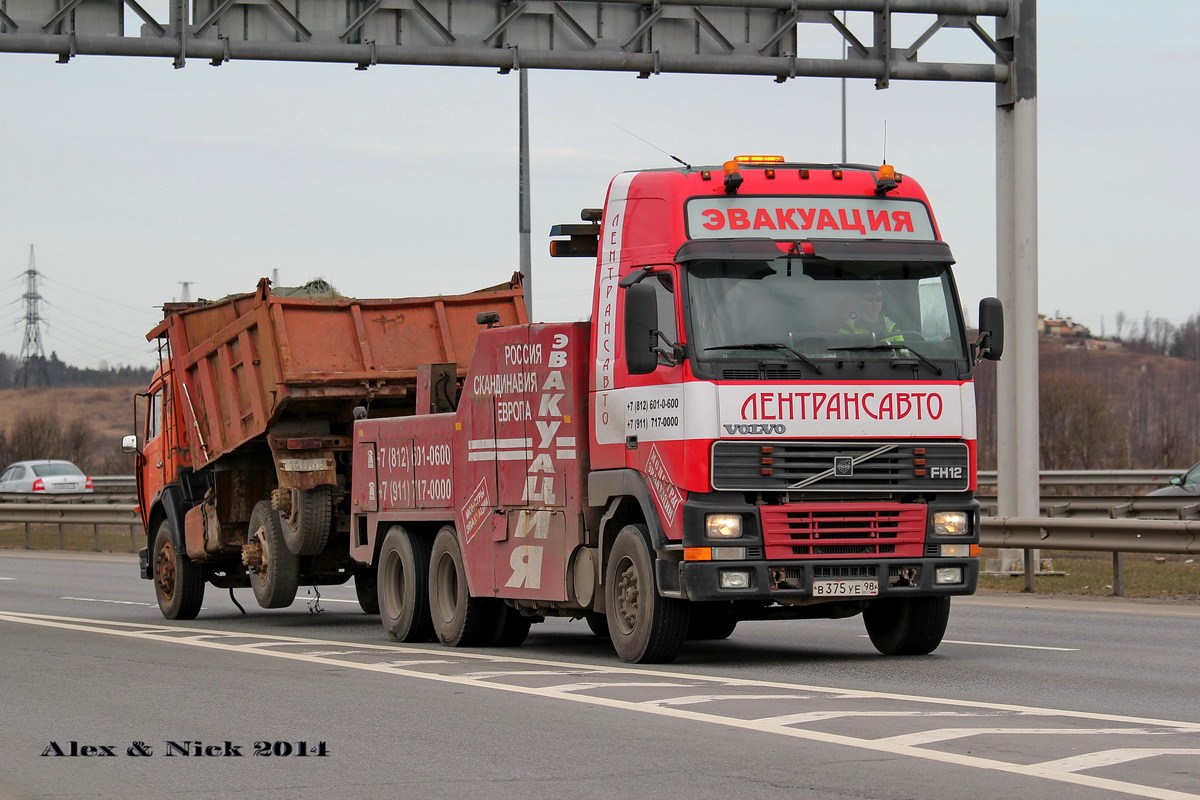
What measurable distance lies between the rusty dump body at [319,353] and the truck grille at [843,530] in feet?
16.7

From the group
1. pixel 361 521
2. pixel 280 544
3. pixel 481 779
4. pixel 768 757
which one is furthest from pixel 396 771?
pixel 280 544

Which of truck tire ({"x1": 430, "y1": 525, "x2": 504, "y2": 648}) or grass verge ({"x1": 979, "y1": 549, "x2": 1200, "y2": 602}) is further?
grass verge ({"x1": 979, "y1": 549, "x2": 1200, "y2": 602})

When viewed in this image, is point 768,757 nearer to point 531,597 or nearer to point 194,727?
point 194,727

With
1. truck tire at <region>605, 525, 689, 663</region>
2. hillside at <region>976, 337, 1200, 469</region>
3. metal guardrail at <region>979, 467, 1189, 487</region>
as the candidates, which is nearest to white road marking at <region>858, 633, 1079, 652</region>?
truck tire at <region>605, 525, 689, 663</region>

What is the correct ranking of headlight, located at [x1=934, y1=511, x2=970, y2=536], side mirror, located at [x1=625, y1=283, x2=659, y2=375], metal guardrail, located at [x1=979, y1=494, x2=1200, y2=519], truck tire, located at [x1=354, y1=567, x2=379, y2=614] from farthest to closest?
metal guardrail, located at [x1=979, y1=494, x2=1200, y2=519] < truck tire, located at [x1=354, y1=567, x2=379, y2=614] < headlight, located at [x1=934, y1=511, x2=970, y2=536] < side mirror, located at [x1=625, y1=283, x2=659, y2=375]

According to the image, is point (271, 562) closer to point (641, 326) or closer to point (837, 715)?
point (641, 326)

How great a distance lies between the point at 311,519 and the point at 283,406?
3.79 feet

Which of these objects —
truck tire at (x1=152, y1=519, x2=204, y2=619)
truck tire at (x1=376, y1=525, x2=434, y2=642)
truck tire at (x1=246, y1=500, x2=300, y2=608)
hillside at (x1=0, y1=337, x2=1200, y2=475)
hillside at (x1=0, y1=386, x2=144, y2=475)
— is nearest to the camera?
truck tire at (x1=376, y1=525, x2=434, y2=642)

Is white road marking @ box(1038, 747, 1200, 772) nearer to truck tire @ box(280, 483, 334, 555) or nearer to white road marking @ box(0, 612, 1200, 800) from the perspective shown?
white road marking @ box(0, 612, 1200, 800)

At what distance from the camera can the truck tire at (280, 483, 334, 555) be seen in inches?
691

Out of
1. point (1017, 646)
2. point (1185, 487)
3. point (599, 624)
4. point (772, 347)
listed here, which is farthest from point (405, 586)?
point (1185, 487)

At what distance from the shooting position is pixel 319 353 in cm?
1728

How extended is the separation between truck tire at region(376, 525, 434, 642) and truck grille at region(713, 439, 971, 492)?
14.5 ft

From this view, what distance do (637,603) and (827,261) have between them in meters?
2.62
